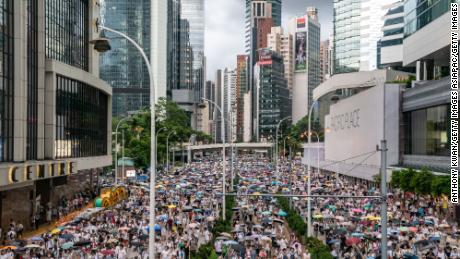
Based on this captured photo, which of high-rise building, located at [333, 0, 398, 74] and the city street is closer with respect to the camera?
the city street

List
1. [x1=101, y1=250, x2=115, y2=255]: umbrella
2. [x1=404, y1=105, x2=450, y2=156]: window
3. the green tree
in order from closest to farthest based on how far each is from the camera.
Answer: [x1=101, y1=250, x2=115, y2=255]: umbrella
[x1=404, y1=105, x2=450, y2=156]: window
the green tree

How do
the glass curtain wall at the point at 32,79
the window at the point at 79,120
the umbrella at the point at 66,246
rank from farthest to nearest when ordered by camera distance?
the window at the point at 79,120 < the glass curtain wall at the point at 32,79 < the umbrella at the point at 66,246

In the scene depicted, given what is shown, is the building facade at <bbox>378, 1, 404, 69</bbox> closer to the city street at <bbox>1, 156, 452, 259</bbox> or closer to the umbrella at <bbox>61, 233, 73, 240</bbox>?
the city street at <bbox>1, 156, 452, 259</bbox>

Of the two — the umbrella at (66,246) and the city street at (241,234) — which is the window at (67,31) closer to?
the city street at (241,234)

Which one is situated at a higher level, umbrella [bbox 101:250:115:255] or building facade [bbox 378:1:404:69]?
building facade [bbox 378:1:404:69]

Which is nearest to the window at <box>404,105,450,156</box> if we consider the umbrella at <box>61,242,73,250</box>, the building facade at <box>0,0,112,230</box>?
the building facade at <box>0,0,112,230</box>

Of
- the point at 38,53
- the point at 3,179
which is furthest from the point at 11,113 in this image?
the point at 38,53

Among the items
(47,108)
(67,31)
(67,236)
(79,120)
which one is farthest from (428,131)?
(67,236)

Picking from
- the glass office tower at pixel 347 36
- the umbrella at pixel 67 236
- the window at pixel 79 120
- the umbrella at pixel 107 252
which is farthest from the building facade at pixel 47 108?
the glass office tower at pixel 347 36
